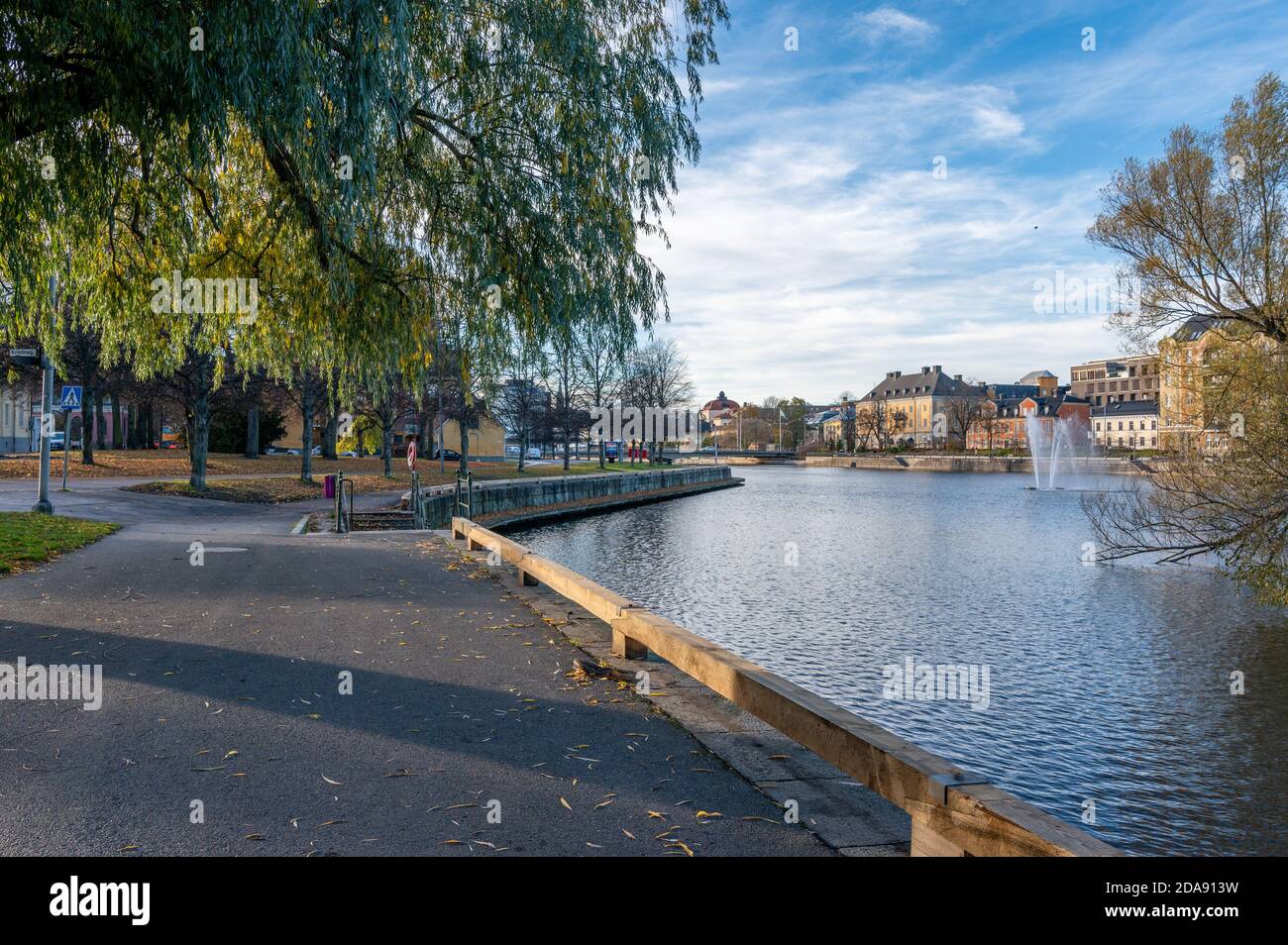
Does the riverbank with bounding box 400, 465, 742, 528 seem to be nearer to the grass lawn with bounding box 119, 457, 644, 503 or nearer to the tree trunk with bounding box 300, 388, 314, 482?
the grass lawn with bounding box 119, 457, 644, 503

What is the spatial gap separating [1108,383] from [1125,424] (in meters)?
21.6

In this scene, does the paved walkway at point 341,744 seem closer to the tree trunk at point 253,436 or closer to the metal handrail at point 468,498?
the metal handrail at point 468,498

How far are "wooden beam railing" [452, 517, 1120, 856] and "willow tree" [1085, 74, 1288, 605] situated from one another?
12611 mm

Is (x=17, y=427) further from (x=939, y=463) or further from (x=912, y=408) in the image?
(x=912, y=408)

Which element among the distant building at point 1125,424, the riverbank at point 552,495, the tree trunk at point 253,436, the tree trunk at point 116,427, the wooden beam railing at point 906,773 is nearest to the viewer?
the wooden beam railing at point 906,773

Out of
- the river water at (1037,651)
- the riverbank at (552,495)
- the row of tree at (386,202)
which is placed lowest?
the river water at (1037,651)

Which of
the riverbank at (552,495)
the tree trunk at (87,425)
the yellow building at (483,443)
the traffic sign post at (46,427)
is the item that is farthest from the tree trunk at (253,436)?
the yellow building at (483,443)

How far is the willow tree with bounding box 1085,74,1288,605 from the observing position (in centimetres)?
1461

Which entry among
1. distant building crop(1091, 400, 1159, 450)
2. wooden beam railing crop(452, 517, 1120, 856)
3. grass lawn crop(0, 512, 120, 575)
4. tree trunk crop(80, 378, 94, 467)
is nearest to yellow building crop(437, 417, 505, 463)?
tree trunk crop(80, 378, 94, 467)

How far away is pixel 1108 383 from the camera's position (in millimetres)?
146500

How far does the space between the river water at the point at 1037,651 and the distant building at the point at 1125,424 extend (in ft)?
354

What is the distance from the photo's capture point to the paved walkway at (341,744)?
163 inches

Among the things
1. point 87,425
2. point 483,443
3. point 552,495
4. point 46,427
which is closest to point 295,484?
point 87,425
